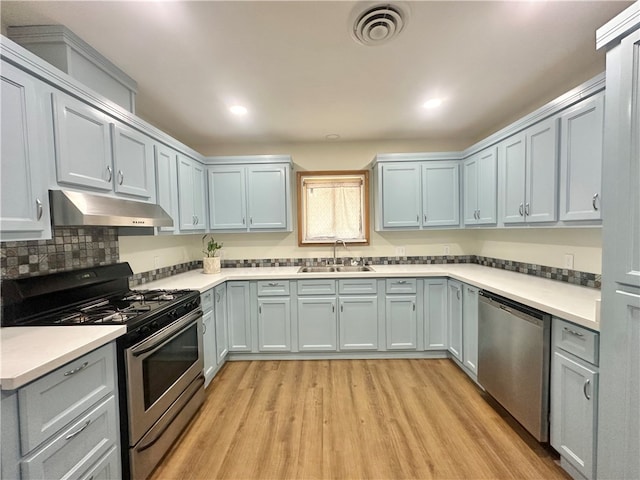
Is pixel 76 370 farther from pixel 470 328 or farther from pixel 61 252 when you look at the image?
pixel 470 328

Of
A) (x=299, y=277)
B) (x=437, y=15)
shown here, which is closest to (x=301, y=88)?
(x=437, y=15)

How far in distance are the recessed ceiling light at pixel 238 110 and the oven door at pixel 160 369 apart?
1833 millimetres

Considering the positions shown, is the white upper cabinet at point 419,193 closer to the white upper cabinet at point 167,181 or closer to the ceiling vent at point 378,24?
the ceiling vent at point 378,24

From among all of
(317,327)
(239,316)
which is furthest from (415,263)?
(239,316)

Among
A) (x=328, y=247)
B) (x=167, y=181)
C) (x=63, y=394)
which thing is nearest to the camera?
(x=63, y=394)

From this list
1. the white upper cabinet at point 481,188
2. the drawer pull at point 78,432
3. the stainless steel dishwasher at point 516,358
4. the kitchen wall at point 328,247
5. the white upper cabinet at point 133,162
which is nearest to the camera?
the drawer pull at point 78,432

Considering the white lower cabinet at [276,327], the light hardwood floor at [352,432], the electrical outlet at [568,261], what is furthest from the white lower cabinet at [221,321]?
the electrical outlet at [568,261]

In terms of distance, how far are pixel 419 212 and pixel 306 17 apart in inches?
92.6

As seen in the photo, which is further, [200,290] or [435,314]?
[435,314]

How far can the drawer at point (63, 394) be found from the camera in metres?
0.98

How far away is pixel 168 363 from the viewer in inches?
69.7

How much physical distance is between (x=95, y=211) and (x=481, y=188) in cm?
323

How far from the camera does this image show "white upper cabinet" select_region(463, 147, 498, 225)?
2658 mm

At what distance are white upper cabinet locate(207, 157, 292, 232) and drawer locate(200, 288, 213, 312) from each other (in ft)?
3.06
